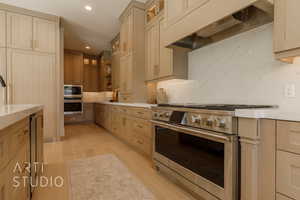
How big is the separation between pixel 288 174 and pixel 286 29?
0.98 m

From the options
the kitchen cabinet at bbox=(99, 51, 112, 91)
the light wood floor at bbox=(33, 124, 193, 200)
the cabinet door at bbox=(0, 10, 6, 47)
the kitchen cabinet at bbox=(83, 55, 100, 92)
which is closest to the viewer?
the light wood floor at bbox=(33, 124, 193, 200)

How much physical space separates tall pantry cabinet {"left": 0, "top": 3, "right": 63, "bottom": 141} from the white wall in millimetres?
3155

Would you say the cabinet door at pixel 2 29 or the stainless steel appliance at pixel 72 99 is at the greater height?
the cabinet door at pixel 2 29

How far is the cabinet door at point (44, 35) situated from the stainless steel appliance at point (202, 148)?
3.21 m

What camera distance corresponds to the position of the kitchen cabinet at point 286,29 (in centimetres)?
109

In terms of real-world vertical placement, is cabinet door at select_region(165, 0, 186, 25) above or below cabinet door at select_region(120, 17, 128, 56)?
below

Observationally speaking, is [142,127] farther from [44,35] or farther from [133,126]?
[44,35]

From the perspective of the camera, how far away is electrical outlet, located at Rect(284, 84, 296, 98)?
1.39m

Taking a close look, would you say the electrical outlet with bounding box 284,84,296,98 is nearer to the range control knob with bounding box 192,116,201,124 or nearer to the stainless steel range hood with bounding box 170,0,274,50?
the stainless steel range hood with bounding box 170,0,274,50

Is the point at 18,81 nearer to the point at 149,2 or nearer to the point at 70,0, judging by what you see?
the point at 70,0

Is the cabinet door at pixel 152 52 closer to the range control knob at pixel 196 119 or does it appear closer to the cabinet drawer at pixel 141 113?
the cabinet drawer at pixel 141 113

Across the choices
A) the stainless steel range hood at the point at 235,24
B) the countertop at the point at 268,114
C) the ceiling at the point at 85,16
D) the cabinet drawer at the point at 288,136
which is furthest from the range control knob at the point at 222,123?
the ceiling at the point at 85,16

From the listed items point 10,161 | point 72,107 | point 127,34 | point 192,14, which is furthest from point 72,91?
point 10,161

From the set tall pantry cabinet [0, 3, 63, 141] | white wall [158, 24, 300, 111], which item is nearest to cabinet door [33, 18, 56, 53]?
tall pantry cabinet [0, 3, 63, 141]
